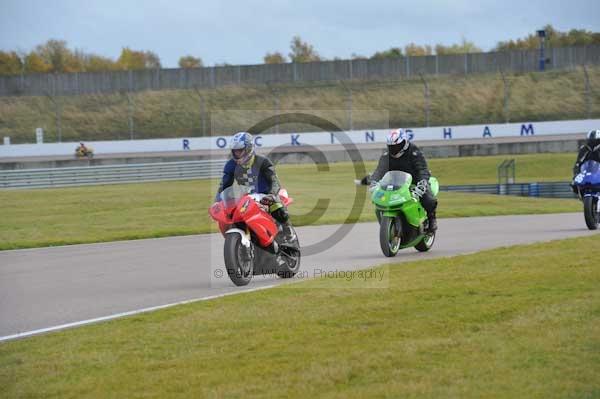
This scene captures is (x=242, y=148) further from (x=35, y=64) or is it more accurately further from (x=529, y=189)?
(x=35, y=64)

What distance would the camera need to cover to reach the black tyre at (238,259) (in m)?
10.5

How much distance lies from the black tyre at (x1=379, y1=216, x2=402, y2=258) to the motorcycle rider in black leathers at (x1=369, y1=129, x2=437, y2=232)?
1.78 feet

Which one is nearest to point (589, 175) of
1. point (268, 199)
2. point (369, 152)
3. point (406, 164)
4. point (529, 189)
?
point (406, 164)

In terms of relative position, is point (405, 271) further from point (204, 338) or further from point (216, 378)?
point (216, 378)

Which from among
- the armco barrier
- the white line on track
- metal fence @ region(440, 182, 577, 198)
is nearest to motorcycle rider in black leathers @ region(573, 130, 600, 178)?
the white line on track

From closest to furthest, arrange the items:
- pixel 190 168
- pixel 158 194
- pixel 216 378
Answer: pixel 216 378
pixel 158 194
pixel 190 168

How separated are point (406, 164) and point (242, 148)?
3.61 m

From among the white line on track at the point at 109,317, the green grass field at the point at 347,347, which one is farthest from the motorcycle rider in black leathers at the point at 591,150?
the white line on track at the point at 109,317

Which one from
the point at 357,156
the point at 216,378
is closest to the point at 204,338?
the point at 216,378

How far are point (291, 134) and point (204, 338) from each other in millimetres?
40445

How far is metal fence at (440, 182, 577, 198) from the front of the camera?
32.1m

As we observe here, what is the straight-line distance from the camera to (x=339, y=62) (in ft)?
201

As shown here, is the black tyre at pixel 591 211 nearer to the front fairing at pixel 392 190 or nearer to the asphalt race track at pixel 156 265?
the asphalt race track at pixel 156 265

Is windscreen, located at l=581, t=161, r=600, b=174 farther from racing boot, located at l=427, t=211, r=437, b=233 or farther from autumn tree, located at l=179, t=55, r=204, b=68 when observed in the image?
autumn tree, located at l=179, t=55, r=204, b=68
